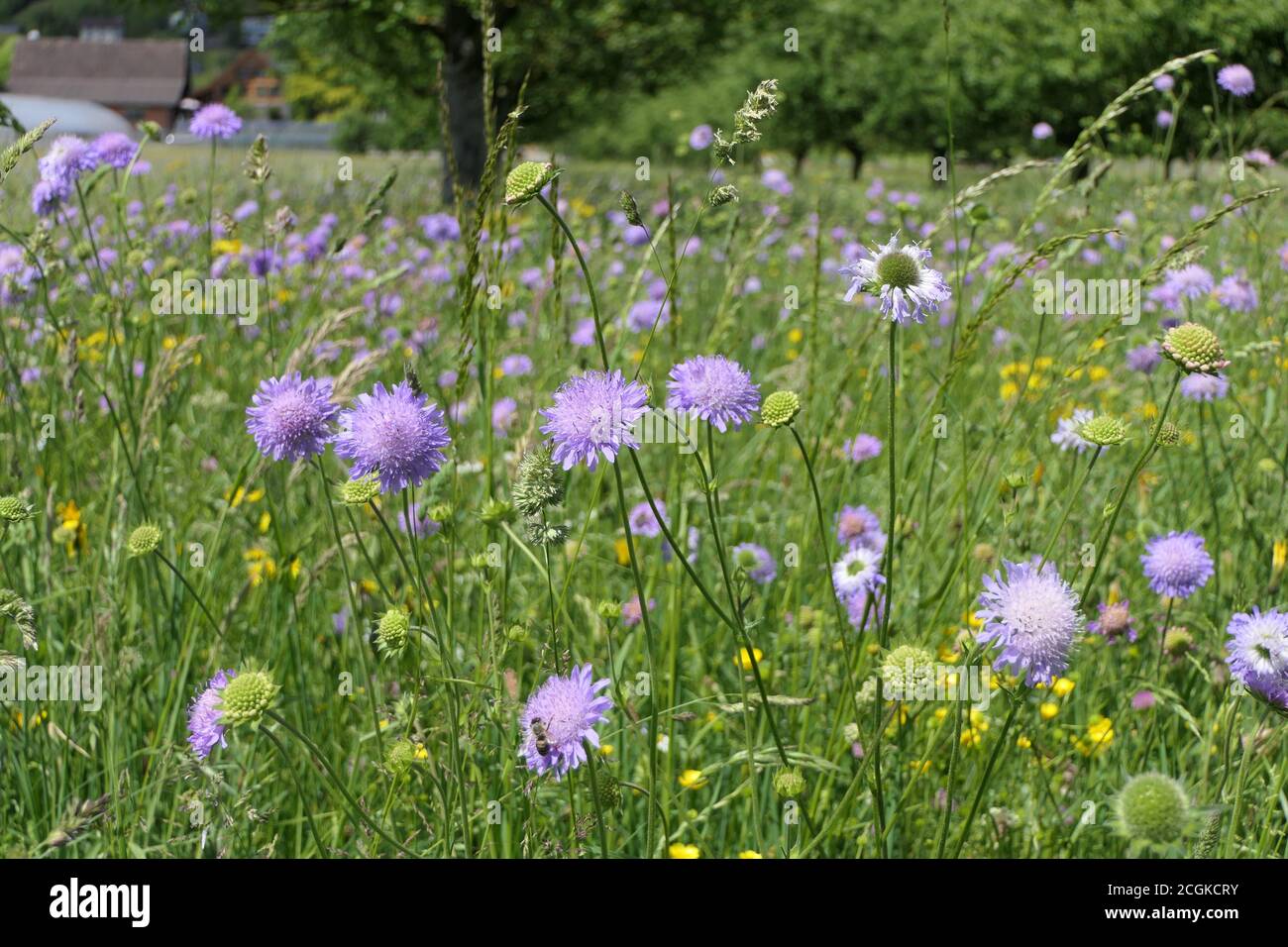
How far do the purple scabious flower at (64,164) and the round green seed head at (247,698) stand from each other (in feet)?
5.64

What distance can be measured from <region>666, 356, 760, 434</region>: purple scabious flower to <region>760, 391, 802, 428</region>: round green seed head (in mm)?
55

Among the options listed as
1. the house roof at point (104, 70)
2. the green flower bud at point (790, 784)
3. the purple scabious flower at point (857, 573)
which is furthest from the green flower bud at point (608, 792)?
the house roof at point (104, 70)

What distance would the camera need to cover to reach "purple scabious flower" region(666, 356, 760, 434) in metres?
1.17

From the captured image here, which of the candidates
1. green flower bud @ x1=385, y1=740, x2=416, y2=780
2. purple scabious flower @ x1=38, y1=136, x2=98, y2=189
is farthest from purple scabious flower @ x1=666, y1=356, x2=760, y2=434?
purple scabious flower @ x1=38, y1=136, x2=98, y2=189

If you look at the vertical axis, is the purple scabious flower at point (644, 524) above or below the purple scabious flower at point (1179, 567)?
above

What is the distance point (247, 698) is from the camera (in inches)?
38.4

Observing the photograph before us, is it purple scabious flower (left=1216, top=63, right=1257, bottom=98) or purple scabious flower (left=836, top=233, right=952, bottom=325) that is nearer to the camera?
purple scabious flower (left=836, top=233, right=952, bottom=325)

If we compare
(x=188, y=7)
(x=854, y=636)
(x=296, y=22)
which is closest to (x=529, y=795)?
(x=854, y=636)

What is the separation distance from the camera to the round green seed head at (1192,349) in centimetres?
112

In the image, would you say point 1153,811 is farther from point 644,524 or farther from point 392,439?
point 644,524

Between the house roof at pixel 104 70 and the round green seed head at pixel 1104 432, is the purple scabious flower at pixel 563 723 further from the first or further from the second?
the house roof at pixel 104 70

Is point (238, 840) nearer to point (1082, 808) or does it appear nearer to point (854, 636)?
point (854, 636)

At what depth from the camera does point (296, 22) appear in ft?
Answer: 45.8

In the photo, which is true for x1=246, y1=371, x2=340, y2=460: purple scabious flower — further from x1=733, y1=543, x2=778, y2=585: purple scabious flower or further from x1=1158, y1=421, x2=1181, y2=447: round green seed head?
x1=1158, y1=421, x2=1181, y2=447: round green seed head
